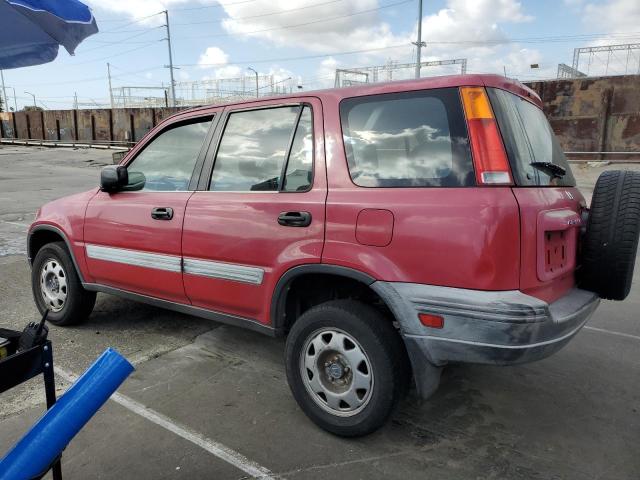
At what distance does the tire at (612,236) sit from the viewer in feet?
8.76

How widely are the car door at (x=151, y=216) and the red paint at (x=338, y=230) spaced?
12 mm

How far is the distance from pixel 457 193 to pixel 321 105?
103 centimetres

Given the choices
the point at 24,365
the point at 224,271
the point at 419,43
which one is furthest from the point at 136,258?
the point at 419,43

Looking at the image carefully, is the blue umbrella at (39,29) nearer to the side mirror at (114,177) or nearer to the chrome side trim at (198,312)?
the side mirror at (114,177)

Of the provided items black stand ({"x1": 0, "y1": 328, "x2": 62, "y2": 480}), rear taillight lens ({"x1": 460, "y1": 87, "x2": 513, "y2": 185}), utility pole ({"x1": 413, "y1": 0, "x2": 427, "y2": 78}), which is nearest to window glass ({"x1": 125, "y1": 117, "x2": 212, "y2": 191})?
black stand ({"x1": 0, "y1": 328, "x2": 62, "y2": 480})

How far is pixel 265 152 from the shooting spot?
315cm

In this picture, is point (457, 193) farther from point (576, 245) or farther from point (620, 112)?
point (620, 112)

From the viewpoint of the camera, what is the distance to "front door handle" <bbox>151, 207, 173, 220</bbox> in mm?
3430

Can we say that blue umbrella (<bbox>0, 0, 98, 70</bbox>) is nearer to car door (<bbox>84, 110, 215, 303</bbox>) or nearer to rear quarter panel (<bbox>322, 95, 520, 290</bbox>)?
car door (<bbox>84, 110, 215, 303</bbox>)

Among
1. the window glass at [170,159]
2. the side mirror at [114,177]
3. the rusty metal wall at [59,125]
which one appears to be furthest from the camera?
the rusty metal wall at [59,125]

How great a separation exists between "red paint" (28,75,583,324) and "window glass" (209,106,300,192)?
0.26ft

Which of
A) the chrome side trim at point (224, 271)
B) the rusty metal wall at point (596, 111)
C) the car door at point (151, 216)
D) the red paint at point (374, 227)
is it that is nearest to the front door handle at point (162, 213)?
the car door at point (151, 216)

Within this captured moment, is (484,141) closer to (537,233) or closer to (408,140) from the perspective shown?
(408,140)

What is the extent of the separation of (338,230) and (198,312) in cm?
137
